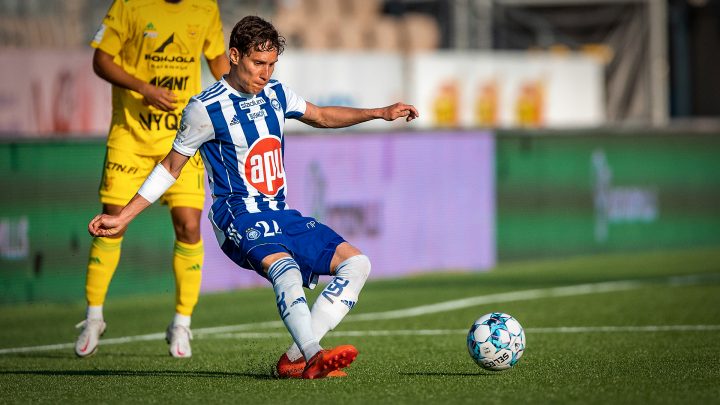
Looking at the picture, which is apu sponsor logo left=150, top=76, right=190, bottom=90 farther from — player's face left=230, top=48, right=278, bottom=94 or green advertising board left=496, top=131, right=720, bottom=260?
green advertising board left=496, top=131, right=720, bottom=260

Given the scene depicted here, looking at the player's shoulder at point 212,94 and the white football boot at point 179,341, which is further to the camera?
the white football boot at point 179,341

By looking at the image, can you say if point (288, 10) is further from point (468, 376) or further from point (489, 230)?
point (468, 376)

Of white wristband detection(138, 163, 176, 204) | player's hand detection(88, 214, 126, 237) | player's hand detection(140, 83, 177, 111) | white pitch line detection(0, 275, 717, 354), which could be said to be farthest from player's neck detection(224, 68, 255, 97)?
white pitch line detection(0, 275, 717, 354)

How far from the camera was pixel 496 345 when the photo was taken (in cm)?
714

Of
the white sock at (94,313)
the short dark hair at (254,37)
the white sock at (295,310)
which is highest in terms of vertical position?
the short dark hair at (254,37)

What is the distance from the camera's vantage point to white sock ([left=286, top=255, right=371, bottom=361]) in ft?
22.5

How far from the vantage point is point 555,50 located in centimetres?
2275

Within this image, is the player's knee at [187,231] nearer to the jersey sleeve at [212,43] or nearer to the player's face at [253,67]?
the jersey sleeve at [212,43]

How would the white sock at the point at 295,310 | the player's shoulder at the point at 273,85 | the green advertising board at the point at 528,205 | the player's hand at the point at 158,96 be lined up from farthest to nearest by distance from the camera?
the green advertising board at the point at 528,205 → the player's hand at the point at 158,96 → the player's shoulder at the point at 273,85 → the white sock at the point at 295,310

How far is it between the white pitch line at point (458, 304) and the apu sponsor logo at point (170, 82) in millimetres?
1956

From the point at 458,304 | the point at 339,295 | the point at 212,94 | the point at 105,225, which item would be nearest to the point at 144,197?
the point at 105,225

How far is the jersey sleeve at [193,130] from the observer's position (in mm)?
6957

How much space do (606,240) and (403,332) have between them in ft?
25.5

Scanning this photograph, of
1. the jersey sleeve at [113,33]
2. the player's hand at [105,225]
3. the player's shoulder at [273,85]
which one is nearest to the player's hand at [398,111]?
the player's shoulder at [273,85]
